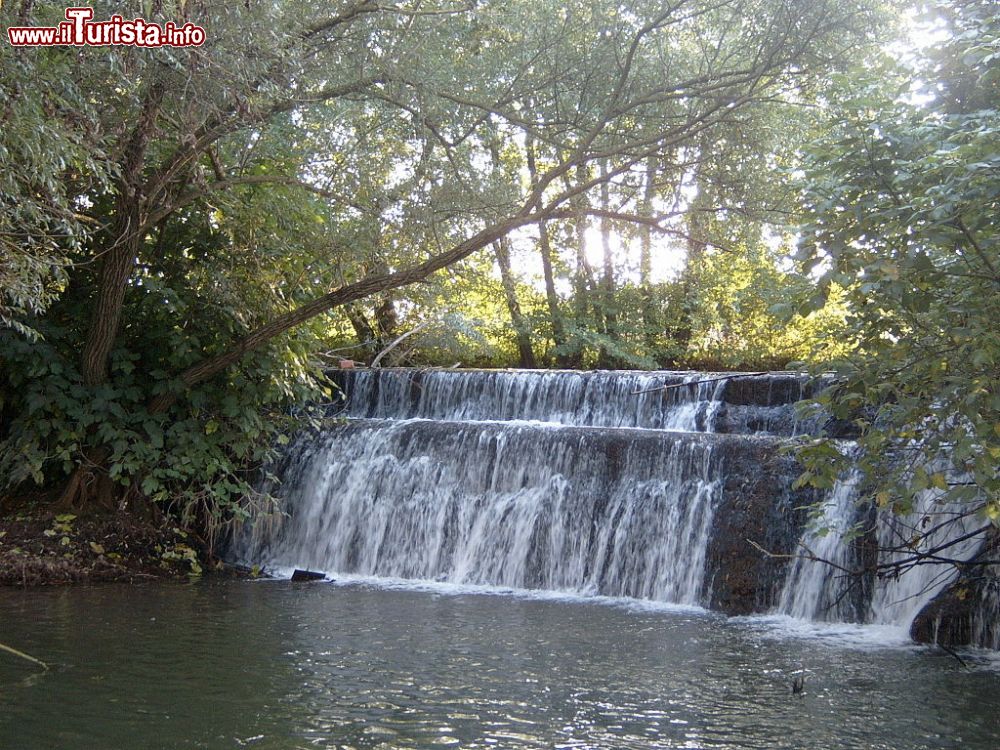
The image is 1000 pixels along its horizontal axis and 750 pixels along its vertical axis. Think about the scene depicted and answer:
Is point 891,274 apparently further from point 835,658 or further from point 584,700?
point 835,658

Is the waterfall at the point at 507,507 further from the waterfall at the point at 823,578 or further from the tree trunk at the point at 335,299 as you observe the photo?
the tree trunk at the point at 335,299

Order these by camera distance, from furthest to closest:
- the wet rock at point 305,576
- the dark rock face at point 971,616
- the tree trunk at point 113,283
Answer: the wet rock at point 305,576 → the tree trunk at point 113,283 → the dark rock face at point 971,616

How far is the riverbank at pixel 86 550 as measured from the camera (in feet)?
32.1

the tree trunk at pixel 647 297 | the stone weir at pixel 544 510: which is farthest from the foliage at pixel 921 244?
the tree trunk at pixel 647 297

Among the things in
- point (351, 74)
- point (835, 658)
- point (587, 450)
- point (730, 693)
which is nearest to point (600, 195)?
point (587, 450)

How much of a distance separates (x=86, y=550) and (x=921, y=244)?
327 inches

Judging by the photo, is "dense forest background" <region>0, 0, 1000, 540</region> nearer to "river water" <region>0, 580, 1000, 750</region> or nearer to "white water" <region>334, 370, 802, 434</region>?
"river water" <region>0, 580, 1000, 750</region>

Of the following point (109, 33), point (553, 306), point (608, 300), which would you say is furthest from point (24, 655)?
point (608, 300)

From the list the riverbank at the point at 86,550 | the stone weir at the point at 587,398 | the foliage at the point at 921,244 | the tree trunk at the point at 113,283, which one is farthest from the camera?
the stone weir at the point at 587,398

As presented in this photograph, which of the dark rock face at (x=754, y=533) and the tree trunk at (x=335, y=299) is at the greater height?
the tree trunk at (x=335, y=299)

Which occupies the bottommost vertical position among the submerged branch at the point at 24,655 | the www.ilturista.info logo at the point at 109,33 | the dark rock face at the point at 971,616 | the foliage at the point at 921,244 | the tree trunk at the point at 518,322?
the submerged branch at the point at 24,655

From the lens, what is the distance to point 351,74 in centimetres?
869

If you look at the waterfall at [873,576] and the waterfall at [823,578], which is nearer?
the waterfall at [873,576]

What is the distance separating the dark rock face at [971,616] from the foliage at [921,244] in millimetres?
2301
